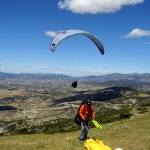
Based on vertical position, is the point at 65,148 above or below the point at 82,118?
below

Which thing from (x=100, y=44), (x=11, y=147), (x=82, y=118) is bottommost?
(x=11, y=147)

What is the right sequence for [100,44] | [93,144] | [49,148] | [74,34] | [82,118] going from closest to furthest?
[93,144] < [49,148] < [82,118] < [74,34] < [100,44]

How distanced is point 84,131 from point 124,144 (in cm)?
360

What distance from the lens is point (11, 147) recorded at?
A: 22188mm

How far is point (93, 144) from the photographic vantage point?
800 inches

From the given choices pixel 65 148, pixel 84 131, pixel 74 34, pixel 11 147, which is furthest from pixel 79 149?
pixel 74 34

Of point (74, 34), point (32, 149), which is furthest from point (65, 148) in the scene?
point (74, 34)

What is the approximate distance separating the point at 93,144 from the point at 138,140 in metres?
6.02

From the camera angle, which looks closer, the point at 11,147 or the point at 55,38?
the point at 11,147

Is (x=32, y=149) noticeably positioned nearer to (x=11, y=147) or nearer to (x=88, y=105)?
(x=11, y=147)

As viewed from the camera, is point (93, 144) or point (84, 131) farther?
point (84, 131)

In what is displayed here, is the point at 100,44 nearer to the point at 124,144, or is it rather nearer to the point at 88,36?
the point at 88,36

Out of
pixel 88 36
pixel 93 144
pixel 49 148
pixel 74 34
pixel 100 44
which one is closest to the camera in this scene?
pixel 93 144

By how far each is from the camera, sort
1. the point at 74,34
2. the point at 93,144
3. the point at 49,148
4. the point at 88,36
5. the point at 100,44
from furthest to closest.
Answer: the point at 100,44 → the point at 88,36 → the point at 74,34 → the point at 49,148 → the point at 93,144
